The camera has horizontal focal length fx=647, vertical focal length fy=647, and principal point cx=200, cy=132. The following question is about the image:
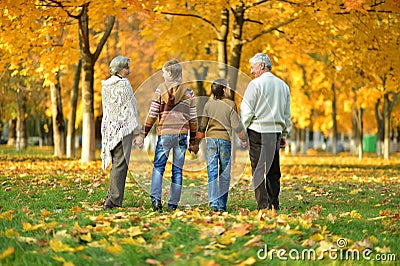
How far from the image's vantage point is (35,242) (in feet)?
18.3

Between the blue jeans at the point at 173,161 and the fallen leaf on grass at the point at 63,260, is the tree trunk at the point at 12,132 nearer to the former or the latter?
the blue jeans at the point at 173,161

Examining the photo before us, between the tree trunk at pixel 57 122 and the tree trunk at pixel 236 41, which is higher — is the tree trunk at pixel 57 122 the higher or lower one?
the lower one

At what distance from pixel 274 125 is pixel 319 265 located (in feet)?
10.9

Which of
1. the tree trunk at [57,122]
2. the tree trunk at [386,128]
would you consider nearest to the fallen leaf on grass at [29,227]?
the tree trunk at [57,122]

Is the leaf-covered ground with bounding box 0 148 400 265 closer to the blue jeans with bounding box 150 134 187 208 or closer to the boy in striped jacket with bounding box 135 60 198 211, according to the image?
the blue jeans with bounding box 150 134 187 208

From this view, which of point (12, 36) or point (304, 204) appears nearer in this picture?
point (304, 204)

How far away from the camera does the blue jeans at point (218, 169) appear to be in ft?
27.9

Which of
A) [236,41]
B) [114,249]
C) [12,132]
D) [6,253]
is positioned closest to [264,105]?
[114,249]

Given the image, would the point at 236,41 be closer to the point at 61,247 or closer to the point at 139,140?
the point at 139,140

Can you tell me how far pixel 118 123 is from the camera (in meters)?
8.68

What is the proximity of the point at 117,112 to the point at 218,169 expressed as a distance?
1570 mm

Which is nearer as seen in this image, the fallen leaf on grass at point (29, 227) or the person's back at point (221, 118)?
the fallen leaf on grass at point (29, 227)

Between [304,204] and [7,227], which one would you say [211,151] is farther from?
[7,227]

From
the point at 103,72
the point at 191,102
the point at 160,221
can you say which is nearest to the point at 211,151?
the point at 191,102
